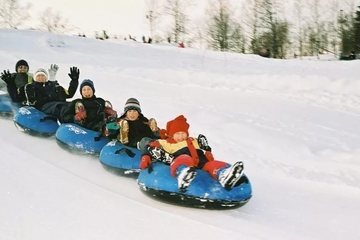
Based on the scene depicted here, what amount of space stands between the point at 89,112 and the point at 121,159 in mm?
1452

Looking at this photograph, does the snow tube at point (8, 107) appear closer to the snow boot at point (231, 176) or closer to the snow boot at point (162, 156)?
the snow boot at point (162, 156)

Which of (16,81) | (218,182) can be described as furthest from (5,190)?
(16,81)

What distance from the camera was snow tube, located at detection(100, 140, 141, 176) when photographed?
5129 mm

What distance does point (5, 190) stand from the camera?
416 cm

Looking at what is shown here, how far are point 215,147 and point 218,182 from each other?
2524mm

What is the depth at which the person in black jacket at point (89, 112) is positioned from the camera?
6223 millimetres

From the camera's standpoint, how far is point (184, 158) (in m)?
4.41

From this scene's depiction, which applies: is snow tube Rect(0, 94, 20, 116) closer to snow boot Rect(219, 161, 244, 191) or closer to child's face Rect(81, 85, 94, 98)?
child's face Rect(81, 85, 94, 98)

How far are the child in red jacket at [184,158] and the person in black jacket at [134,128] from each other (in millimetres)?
542

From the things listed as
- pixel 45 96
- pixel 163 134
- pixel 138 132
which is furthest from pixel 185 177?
pixel 45 96

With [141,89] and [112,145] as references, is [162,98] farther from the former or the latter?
[112,145]

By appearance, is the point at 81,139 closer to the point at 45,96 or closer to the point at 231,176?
the point at 45,96

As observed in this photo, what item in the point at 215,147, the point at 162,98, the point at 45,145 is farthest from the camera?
the point at 162,98

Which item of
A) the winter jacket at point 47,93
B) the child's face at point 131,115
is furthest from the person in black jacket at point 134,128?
the winter jacket at point 47,93
